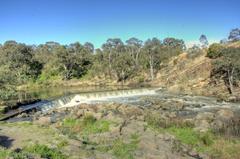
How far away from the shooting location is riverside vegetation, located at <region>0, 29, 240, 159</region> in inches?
621

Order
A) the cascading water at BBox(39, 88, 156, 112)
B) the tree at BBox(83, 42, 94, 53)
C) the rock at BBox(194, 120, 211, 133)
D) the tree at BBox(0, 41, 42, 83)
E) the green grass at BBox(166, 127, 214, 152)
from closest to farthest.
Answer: the green grass at BBox(166, 127, 214, 152)
the rock at BBox(194, 120, 211, 133)
the cascading water at BBox(39, 88, 156, 112)
the tree at BBox(0, 41, 42, 83)
the tree at BBox(83, 42, 94, 53)

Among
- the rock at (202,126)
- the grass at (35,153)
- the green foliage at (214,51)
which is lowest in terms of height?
the rock at (202,126)

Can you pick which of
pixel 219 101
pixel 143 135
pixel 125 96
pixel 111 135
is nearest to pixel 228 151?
pixel 143 135

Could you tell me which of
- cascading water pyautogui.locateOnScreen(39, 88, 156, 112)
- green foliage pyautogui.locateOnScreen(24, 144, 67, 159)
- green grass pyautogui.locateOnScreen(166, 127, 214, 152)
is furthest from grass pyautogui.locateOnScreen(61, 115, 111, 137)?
cascading water pyautogui.locateOnScreen(39, 88, 156, 112)

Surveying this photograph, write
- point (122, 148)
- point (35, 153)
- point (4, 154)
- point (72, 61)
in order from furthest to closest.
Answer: point (72, 61) → point (122, 148) → point (35, 153) → point (4, 154)

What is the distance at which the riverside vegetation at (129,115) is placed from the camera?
15.8 metres

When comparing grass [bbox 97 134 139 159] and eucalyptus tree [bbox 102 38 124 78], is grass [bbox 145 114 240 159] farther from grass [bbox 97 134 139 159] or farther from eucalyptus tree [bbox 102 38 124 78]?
eucalyptus tree [bbox 102 38 124 78]

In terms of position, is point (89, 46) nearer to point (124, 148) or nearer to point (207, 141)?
point (207, 141)

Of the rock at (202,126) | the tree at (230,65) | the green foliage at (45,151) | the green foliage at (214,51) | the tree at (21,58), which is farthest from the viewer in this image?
the tree at (21,58)

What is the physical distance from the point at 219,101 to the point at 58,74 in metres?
60.5

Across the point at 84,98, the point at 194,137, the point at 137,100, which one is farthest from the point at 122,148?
the point at 84,98

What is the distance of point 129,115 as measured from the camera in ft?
96.6

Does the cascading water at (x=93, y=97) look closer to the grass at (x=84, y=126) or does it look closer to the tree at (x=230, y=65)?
the tree at (x=230, y=65)

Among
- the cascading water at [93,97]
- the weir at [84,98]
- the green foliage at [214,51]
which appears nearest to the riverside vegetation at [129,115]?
the green foliage at [214,51]
